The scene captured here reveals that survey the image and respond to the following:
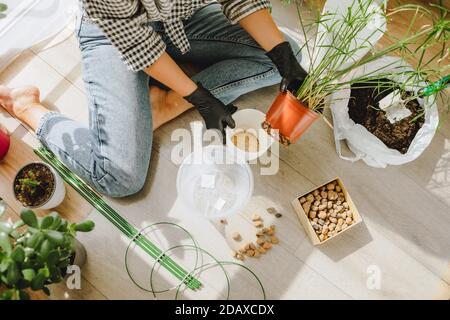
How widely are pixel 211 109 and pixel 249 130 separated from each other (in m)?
0.15

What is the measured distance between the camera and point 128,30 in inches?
34.9

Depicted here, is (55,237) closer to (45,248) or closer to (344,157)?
(45,248)

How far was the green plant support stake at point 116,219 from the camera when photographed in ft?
3.67

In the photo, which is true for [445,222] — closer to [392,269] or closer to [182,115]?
[392,269]

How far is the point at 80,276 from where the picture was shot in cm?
111

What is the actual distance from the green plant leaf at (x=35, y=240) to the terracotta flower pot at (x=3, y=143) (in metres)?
0.49

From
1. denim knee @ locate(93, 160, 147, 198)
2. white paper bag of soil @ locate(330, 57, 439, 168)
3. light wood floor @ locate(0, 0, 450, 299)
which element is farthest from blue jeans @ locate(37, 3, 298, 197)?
white paper bag of soil @ locate(330, 57, 439, 168)

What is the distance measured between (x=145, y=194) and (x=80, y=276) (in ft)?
0.94

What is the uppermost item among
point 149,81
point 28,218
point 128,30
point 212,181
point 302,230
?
point 128,30

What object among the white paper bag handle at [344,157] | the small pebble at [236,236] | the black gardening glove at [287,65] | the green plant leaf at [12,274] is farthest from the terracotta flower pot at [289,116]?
the green plant leaf at [12,274]

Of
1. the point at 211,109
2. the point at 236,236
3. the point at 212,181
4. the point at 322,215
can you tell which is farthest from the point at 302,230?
the point at 211,109

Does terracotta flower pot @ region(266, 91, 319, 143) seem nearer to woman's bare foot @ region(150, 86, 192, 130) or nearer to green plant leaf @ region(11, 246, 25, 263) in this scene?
woman's bare foot @ region(150, 86, 192, 130)

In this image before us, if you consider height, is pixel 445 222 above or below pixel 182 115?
below
